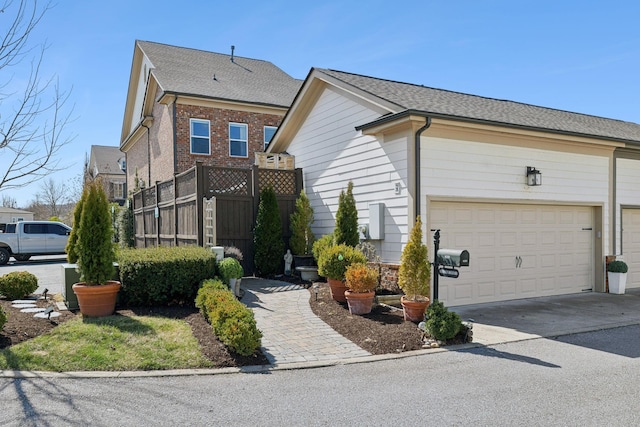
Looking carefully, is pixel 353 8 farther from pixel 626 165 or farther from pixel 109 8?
pixel 626 165

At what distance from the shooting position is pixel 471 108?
10773mm

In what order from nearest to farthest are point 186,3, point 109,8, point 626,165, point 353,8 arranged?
point 109,8, point 186,3, point 353,8, point 626,165

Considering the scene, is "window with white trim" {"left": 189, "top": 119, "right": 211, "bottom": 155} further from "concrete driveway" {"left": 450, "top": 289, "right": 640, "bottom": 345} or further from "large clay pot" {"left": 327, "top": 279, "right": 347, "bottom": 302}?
"concrete driveway" {"left": 450, "top": 289, "right": 640, "bottom": 345}

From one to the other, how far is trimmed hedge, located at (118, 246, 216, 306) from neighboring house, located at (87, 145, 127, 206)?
3089 cm

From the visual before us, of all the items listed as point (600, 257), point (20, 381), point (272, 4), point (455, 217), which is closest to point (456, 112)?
point (455, 217)

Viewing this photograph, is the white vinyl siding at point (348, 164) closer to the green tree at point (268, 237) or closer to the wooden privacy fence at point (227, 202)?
the wooden privacy fence at point (227, 202)

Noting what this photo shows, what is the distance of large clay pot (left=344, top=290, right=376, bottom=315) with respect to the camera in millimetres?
7944

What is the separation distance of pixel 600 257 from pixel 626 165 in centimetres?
267

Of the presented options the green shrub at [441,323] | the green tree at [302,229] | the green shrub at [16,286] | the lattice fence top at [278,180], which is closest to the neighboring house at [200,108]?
the lattice fence top at [278,180]

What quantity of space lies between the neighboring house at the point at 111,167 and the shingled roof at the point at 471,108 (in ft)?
98.3

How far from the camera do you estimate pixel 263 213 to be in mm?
11789

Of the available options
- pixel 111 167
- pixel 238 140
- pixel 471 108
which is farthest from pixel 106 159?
pixel 471 108

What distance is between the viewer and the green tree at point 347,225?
32.4 feet

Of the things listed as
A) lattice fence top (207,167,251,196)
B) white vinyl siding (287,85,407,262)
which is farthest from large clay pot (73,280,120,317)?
white vinyl siding (287,85,407,262)
